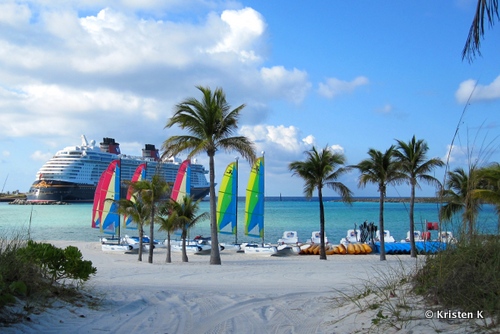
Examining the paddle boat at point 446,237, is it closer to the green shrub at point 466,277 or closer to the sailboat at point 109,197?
the green shrub at point 466,277

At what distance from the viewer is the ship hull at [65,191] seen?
83375mm

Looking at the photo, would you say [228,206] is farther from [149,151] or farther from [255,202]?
[149,151]

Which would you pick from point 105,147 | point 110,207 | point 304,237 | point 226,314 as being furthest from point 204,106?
point 105,147

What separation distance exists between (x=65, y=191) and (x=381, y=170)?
238 feet

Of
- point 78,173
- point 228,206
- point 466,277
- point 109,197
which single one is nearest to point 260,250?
point 228,206

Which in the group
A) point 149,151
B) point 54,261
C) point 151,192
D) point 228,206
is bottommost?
point 54,261

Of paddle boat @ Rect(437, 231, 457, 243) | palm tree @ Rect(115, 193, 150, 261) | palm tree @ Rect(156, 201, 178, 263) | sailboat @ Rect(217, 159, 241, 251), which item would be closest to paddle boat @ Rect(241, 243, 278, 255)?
sailboat @ Rect(217, 159, 241, 251)

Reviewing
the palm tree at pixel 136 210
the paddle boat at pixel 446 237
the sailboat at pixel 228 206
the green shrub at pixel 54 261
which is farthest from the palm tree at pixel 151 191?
the paddle boat at pixel 446 237

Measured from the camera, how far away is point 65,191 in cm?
8375

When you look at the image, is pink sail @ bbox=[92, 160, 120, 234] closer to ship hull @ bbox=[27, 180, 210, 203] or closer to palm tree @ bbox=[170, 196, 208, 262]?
palm tree @ bbox=[170, 196, 208, 262]

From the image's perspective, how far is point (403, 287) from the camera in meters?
6.32

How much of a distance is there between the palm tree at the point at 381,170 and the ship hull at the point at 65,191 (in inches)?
2402

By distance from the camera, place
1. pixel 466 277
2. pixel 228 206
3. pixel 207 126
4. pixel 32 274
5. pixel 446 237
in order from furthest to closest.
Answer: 1. pixel 228 206
2. pixel 207 126
3. pixel 32 274
4. pixel 446 237
5. pixel 466 277

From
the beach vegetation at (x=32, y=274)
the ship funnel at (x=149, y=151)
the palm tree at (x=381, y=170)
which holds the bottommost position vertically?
the beach vegetation at (x=32, y=274)
